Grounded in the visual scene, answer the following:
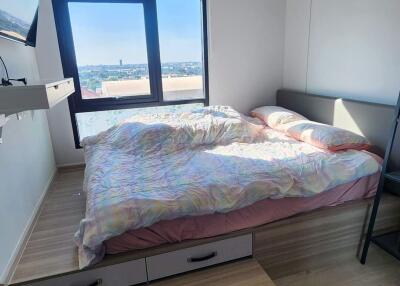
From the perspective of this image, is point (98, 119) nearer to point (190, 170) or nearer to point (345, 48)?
point (190, 170)

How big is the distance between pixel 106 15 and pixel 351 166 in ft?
9.14

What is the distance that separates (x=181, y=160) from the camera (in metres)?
2.07

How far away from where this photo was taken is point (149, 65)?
10.4ft

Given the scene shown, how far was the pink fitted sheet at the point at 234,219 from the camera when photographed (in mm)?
1473

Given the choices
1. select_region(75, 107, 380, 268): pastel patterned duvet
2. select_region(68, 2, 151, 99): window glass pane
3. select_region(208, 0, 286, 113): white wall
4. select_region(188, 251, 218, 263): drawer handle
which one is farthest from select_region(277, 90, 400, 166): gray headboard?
select_region(68, 2, 151, 99): window glass pane

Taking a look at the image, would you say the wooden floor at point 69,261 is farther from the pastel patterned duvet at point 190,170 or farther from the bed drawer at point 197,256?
the pastel patterned duvet at point 190,170

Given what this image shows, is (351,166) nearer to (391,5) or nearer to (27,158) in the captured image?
(391,5)

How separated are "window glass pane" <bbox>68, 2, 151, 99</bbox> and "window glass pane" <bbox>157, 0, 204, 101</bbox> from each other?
234 mm

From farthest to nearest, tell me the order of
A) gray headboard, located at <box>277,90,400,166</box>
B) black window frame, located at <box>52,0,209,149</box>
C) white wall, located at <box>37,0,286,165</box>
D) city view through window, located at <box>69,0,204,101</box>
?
white wall, located at <box>37,0,286,165</box>, city view through window, located at <box>69,0,204,101</box>, black window frame, located at <box>52,0,209,149</box>, gray headboard, located at <box>277,90,400,166</box>

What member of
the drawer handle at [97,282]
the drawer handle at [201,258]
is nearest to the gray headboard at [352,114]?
the drawer handle at [201,258]

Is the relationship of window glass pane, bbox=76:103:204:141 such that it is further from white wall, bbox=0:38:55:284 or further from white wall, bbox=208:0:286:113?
white wall, bbox=208:0:286:113

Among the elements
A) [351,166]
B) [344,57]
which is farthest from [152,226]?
[344,57]

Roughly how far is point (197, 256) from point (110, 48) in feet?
8.03

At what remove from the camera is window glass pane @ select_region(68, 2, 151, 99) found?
115 inches
